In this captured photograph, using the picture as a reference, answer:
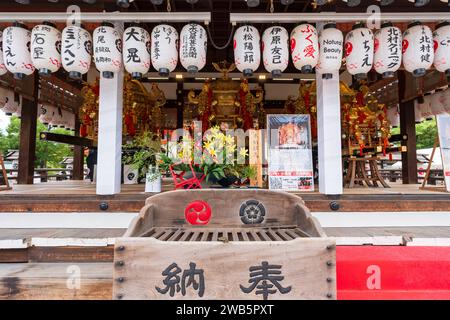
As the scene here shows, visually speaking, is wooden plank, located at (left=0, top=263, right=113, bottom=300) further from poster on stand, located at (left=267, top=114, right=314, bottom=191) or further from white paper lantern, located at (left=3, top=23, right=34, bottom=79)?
poster on stand, located at (left=267, top=114, right=314, bottom=191)

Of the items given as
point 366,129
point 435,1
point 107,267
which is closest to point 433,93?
point 366,129

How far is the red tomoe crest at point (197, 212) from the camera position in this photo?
10.6 feet

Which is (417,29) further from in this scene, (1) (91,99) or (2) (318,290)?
(1) (91,99)

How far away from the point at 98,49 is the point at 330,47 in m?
3.63

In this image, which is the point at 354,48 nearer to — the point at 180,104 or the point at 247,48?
the point at 247,48

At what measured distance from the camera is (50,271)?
3.49 metres

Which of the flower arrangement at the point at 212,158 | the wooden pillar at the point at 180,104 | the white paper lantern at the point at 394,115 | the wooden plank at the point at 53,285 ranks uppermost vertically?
the wooden pillar at the point at 180,104

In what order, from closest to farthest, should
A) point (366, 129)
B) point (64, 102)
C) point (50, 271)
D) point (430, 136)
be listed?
point (50, 271), point (366, 129), point (64, 102), point (430, 136)

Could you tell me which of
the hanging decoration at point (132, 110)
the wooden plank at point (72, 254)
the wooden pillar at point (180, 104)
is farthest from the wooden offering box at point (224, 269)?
the wooden pillar at point (180, 104)

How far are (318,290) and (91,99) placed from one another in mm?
8873

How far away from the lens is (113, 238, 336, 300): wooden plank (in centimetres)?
221

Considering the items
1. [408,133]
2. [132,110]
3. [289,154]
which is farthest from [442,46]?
[132,110]

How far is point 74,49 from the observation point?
14.6 ft

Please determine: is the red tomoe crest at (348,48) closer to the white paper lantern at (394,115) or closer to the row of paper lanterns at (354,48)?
the row of paper lanterns at (354,48)
